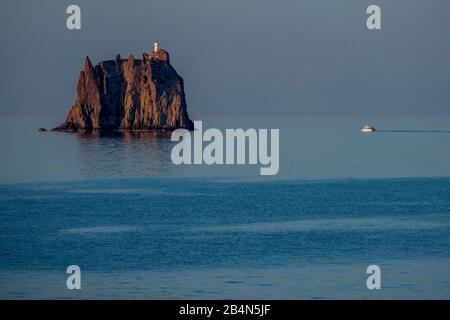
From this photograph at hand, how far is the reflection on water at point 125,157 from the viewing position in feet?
378

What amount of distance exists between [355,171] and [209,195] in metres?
32.6

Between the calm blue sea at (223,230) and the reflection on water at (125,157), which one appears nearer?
the calm blue sea at (223,230)

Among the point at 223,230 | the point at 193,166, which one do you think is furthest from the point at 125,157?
the point at 223,230

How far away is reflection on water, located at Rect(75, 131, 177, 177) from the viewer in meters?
115

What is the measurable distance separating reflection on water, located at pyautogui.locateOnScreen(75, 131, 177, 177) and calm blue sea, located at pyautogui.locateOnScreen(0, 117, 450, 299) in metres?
0.66

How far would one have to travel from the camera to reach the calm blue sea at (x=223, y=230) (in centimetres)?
4616

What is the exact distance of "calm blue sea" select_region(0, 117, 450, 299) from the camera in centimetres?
4616

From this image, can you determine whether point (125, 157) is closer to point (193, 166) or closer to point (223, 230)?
point (193, 166)

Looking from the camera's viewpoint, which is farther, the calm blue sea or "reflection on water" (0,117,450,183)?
"reflection on water" (0,117,450,183)

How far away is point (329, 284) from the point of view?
1794 inches

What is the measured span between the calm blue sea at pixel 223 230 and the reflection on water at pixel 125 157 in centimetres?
66
